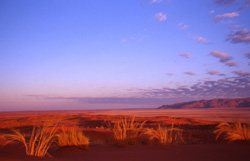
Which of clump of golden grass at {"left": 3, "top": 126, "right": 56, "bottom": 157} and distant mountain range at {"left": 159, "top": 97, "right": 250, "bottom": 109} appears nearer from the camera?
clump of golden grass at {"left": 3, "top": 126, "right": 56, "bottom": 157}

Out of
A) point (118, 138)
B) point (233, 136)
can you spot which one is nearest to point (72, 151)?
point (118, 138)

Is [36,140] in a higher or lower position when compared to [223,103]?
lower

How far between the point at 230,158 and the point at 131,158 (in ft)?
8.70

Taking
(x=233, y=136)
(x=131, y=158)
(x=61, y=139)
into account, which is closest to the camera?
(x=131, y=158)

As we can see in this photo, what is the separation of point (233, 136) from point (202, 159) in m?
4.06

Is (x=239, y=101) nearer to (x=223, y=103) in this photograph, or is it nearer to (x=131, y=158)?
(x=223, y=103)

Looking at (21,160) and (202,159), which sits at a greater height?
(21,160)

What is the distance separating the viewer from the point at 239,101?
88875 millimetres

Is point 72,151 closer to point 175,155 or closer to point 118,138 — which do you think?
point 118,138

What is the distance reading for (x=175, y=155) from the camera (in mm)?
5918

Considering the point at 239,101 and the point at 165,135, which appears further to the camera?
the point at 239,101

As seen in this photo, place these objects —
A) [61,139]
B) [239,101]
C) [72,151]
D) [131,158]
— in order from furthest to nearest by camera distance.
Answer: [239,101], [61,139], [72,151], [131,158]

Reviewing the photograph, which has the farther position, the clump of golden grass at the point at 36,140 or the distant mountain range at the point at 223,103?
the distant mountain range at the point at 223,103

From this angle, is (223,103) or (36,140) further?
(223,103)
